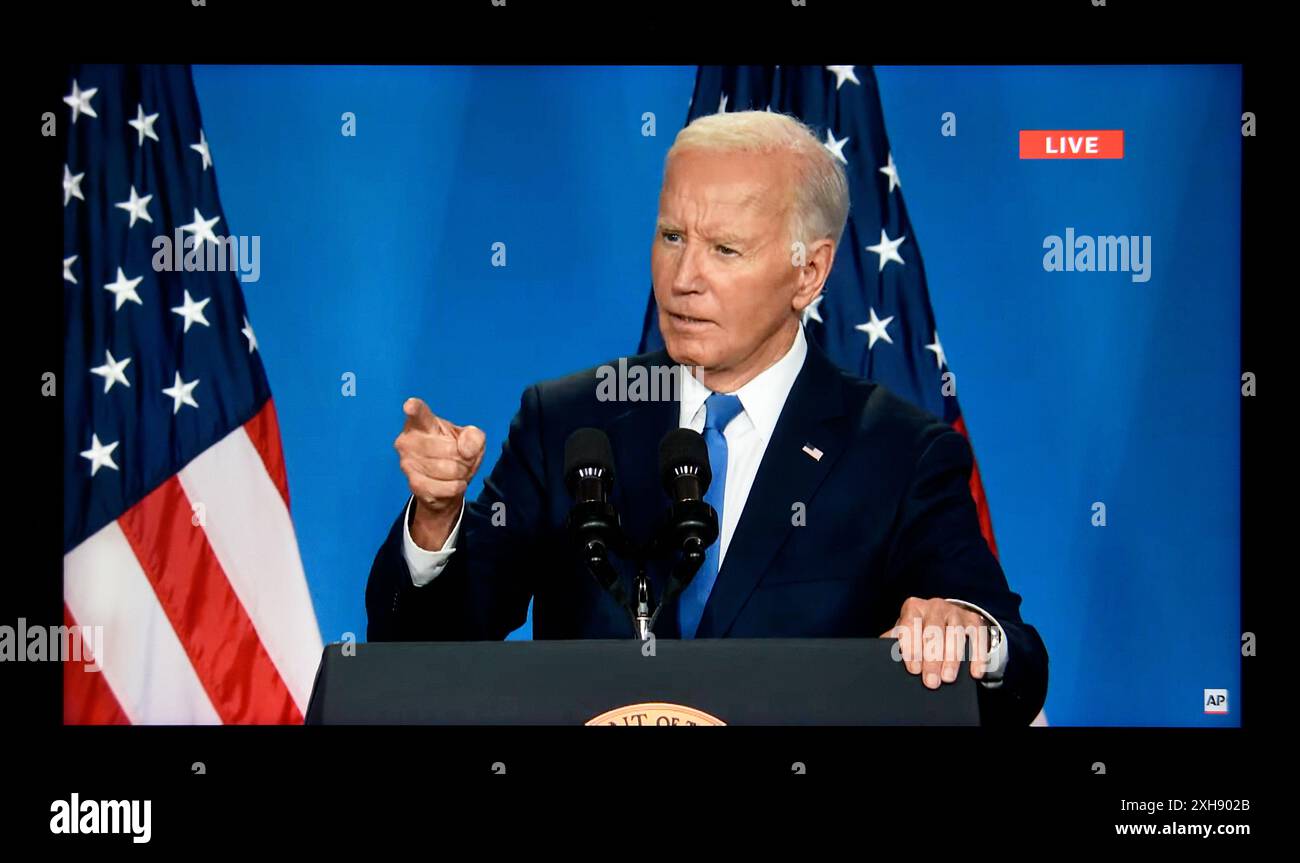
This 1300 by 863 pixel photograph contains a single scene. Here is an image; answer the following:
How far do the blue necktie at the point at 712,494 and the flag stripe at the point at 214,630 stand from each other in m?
1.15

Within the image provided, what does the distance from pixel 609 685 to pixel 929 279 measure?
157cm

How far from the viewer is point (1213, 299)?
170 inches

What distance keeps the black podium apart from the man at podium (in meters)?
0.44

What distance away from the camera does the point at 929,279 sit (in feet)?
14.2

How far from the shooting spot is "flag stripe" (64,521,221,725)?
4289 millimetres

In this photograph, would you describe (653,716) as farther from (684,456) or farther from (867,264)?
(867,264)

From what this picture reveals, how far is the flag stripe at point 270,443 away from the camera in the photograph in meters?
4.32

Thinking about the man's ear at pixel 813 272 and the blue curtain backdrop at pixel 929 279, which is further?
the blue curtain backdrop at pixel 929 279

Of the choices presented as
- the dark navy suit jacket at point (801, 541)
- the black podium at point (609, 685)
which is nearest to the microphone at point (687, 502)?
the black podium at point (609, 685)

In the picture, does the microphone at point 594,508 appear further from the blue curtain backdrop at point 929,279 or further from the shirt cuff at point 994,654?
the blue curtain backdrop at point 929,279

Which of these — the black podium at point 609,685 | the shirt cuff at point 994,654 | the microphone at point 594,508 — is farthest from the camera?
the shirt cuff at point 994,654

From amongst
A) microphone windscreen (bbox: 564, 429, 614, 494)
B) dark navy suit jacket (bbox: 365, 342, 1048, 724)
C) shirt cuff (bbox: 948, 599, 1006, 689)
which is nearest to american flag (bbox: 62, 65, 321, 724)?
dark navy suit jacket (bbox: 365, 342, 1048, 724)
